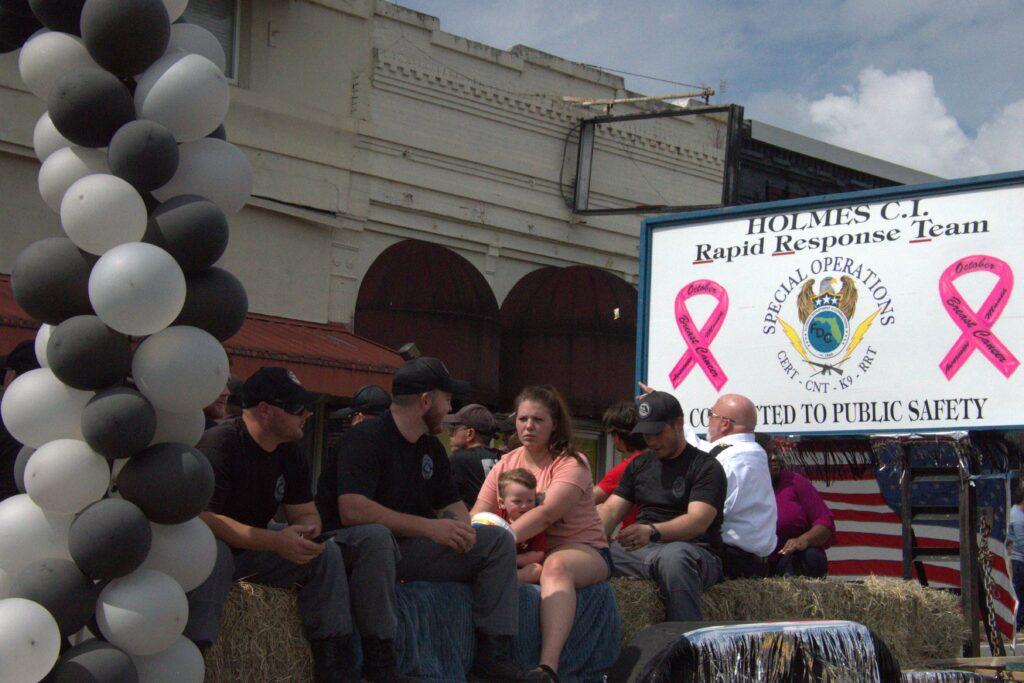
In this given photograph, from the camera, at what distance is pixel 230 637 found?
4.62m

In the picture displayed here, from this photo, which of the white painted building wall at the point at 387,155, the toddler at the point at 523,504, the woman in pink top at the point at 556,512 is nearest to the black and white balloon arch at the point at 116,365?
the woman in pink top at the point at 556,512

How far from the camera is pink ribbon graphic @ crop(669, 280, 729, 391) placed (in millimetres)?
9703

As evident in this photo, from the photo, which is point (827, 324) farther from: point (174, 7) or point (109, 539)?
point (109, 539)

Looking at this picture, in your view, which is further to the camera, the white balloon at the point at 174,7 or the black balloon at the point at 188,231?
the white balloon at the point at 174,7

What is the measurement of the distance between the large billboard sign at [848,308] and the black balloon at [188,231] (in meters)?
5.76

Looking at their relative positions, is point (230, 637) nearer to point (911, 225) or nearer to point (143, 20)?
point (143, 20)

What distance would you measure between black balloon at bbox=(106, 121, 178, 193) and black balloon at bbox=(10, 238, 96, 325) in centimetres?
31

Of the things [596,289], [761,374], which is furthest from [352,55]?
[761,374]

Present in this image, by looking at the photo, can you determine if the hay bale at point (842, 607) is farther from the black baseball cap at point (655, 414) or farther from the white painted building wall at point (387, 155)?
the white painted building wall at point (387, 155)

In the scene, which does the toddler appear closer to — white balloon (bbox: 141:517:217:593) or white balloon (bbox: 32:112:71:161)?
white balloon (bbox: 141:517:217:593)

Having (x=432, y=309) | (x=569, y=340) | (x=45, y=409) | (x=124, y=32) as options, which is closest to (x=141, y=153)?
(x=124, y=32)

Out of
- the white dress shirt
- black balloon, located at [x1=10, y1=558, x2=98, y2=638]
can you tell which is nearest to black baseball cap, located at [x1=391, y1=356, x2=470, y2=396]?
black balloon, located at [x1=10, y1=558, x2=98, y2=638]

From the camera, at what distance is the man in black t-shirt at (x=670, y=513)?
6.37m

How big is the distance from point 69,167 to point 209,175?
45cm
